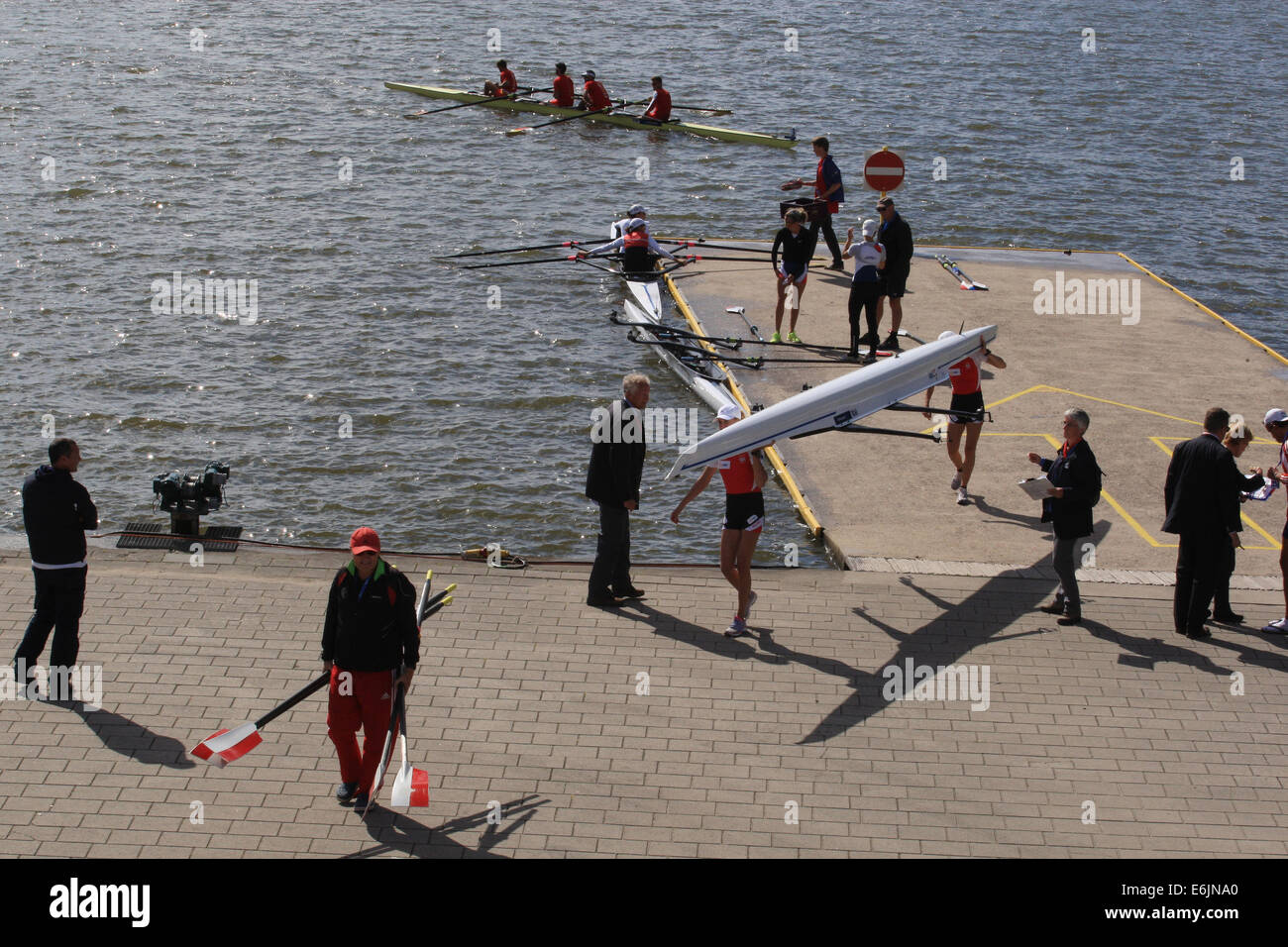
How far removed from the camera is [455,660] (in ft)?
34.2

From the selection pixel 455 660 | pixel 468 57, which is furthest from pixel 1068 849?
pixel 468 57

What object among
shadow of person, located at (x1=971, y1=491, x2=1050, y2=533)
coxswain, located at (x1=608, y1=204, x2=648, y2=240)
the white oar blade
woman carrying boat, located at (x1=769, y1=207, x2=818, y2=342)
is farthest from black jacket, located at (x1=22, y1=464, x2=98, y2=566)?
coxswain, located at (x1=608, y1=204, x2=648, y2=240)

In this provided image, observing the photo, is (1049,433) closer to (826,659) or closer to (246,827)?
(826,659)

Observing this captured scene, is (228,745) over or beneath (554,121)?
beneath

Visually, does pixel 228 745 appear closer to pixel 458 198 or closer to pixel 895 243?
pixel 895 243

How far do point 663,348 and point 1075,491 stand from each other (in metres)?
8.44

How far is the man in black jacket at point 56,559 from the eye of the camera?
9609 mm

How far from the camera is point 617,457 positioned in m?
11.0

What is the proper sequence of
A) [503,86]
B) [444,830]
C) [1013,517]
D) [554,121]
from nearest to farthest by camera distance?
[444,830] < [1013,517] < [554,121] < [503,86]

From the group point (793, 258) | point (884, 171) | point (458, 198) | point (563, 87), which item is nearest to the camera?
point (793, 258)

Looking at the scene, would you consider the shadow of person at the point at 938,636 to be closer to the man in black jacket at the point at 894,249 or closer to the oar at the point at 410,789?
the oar at the point at 410,789

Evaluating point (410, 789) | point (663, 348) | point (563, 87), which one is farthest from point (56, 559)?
point (563, 87)

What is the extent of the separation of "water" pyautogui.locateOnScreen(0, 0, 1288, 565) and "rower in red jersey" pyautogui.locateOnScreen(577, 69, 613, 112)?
0.71 meters

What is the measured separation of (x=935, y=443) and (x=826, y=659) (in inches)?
201
